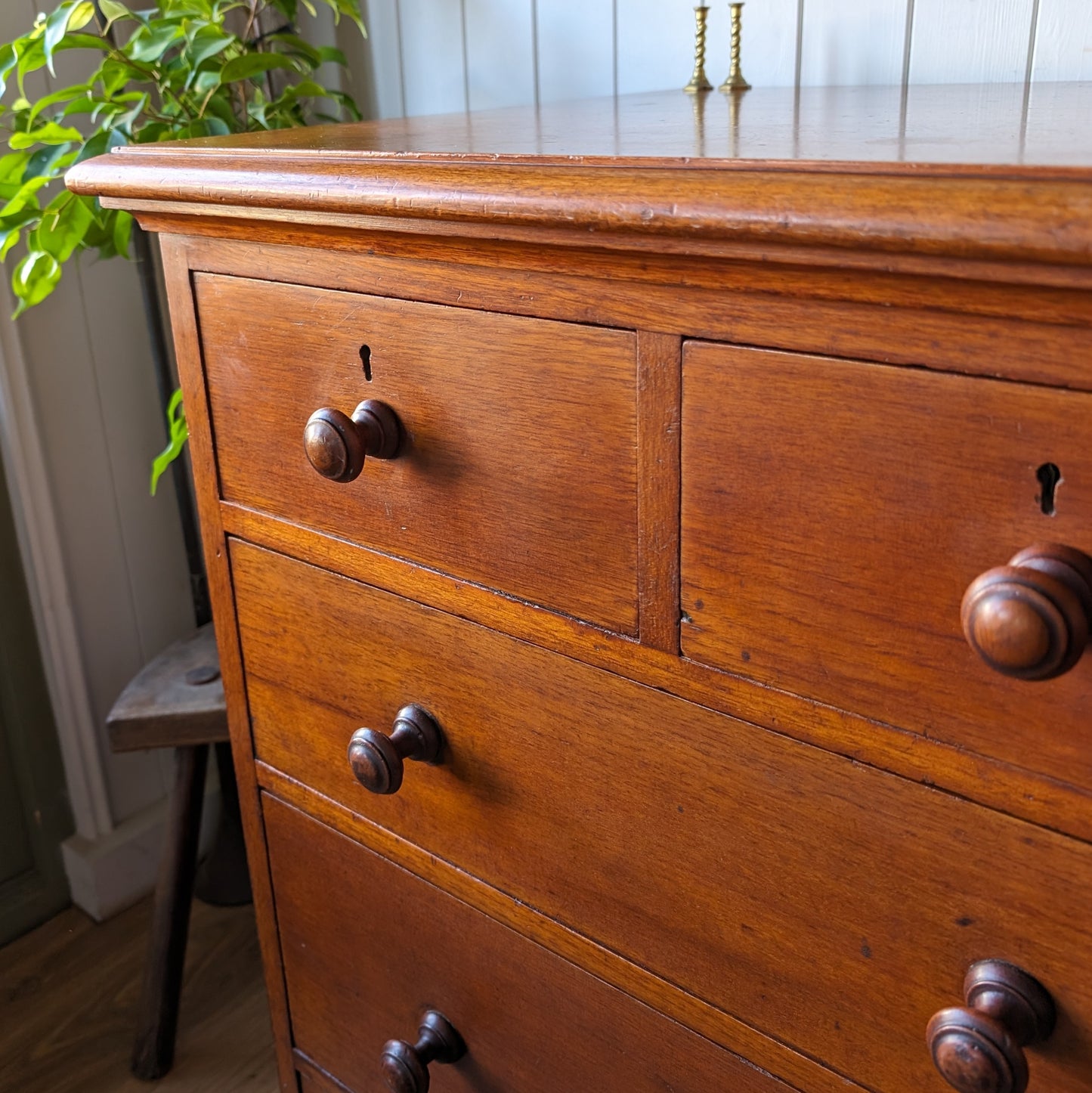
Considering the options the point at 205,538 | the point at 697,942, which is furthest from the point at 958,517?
the point at 205,538

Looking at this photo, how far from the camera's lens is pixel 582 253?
20.1 inches

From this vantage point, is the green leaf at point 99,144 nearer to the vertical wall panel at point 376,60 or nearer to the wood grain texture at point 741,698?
the vertical wall panel at point 376,60

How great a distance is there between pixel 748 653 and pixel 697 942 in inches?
7.1

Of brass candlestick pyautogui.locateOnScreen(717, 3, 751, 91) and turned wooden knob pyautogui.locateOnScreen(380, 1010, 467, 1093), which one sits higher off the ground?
brass candlestick pyautogui.locateOnScreen(717, 3, 751, 91)

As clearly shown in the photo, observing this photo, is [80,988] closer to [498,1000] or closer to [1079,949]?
[498,1000]

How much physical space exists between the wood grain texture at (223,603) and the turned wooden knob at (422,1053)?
19cm

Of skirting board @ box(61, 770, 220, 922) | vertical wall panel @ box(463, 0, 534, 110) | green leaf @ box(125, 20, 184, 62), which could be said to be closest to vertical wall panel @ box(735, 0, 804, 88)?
vertical wall panel @ box(463, 0, 534, 110)

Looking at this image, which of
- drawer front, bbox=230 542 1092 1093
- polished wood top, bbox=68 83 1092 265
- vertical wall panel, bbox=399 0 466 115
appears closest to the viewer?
polished wood top, bbox=68 83 1092 265

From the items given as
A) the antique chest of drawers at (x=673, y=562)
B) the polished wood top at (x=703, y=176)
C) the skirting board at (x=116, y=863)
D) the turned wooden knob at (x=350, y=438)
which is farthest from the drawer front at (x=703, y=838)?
the skirting board at (x=116, y=863)

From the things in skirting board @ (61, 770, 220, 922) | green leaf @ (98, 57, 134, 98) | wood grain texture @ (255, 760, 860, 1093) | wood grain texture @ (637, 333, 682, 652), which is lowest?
skirting board @ (61, 770, 220, 922)

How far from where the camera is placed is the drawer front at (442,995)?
0.66m

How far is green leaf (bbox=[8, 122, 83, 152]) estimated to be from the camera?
3.19 feet

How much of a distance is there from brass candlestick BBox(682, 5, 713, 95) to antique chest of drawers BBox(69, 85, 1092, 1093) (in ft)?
0.40

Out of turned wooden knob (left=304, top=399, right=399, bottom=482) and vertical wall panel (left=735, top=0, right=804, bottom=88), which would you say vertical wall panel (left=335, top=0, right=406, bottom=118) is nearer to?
vertical wall panel (left=735, top=0, right=804, bottom=88)
